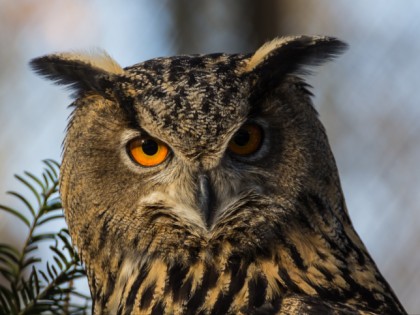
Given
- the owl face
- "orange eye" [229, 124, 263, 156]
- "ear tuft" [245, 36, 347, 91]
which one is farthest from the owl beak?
"ear tuft" [245, 36, 347, 91]

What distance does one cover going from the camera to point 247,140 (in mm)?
2010

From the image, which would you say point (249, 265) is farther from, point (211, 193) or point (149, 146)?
point (149, 146)

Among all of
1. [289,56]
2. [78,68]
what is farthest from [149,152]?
[289,56]

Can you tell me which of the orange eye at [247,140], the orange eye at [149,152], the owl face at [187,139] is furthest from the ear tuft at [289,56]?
the orange eye at [149,152]

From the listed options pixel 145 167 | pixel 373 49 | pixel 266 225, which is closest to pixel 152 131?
pixel 145 167

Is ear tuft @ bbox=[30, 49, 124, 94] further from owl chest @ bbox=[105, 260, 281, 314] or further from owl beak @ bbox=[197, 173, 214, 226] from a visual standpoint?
owl chest @ bbox=[105, 260, 281, 314]

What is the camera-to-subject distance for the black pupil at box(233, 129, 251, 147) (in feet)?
6.51

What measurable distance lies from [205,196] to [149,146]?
0.19m

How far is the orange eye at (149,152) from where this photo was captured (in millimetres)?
2004

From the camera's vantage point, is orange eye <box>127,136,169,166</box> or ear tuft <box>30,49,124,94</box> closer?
orange eye <box>127,136,169,166</box>

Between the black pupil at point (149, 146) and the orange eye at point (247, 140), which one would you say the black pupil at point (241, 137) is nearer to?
the orange eye at point (247, 140)

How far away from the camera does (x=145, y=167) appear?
6.61 ft

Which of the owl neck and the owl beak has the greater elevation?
the owl beak

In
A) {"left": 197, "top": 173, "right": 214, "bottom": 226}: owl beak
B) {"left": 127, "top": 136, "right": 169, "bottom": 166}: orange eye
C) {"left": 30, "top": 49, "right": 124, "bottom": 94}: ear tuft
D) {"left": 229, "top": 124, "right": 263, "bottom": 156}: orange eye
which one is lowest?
{"left": 197, "top": 173, "right": 214, "bottom": 226}: owl beak
